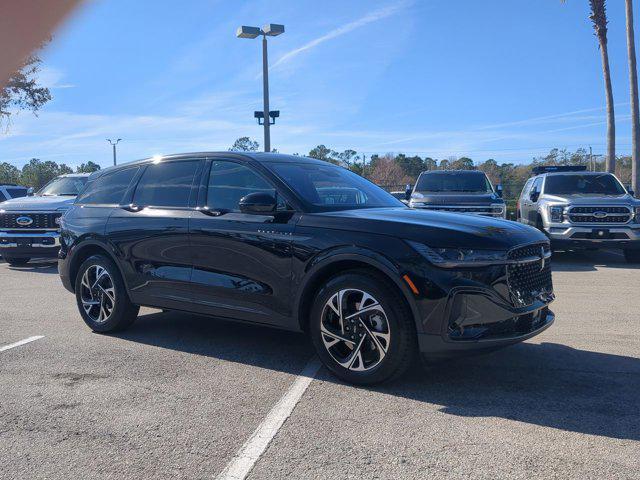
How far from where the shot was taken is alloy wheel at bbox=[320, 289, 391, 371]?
4.34 metres

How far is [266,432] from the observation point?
366cm

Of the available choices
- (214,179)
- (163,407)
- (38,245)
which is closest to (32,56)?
(38,245)

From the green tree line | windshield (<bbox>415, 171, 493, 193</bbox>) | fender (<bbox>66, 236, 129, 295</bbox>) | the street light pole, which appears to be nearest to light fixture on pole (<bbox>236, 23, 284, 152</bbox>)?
the street light pole

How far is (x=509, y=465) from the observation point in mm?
3188

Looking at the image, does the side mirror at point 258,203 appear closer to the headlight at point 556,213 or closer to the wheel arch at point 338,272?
the wheel arch at point 338,272

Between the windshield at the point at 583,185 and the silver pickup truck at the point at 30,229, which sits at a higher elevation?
the windshield at the point at 583,185

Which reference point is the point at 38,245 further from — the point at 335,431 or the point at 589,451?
the point at 589,451

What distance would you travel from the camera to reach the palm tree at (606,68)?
21.9m

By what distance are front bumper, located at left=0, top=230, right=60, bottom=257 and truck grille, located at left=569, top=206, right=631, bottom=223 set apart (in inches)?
Answer: 399

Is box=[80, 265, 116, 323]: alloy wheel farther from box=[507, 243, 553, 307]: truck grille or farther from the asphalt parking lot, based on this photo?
box=[507, 243, 553, 307]: truck grille

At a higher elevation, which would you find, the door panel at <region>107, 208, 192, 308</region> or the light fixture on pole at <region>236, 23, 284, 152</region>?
the light fixture on pole at <region>236, 23, 284, 152</region>

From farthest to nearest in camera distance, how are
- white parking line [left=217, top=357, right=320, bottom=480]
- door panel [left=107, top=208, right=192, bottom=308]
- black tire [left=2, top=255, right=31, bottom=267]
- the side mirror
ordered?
black tire [left=2, top=255, right=31, bottom=267]
door panel [left=107, top=208, right=192, bottom=308]
the side mirror
white parking line [left=217, top=357, right=320, bottom=480]

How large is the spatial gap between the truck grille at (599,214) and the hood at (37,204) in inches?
390

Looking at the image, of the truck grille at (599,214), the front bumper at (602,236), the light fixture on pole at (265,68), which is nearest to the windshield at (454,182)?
the truck grille at (599,214)
